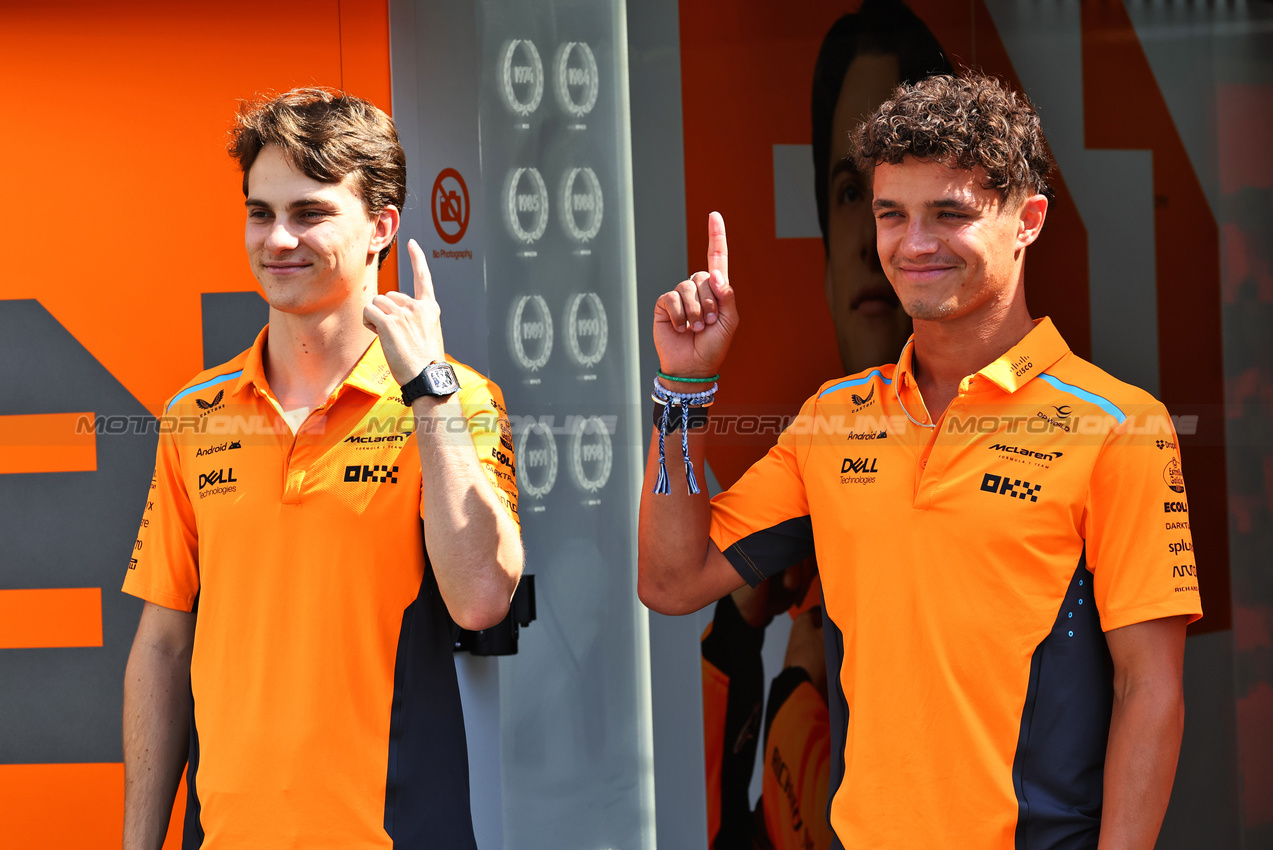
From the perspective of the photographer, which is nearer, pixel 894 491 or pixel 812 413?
pixel 894 491

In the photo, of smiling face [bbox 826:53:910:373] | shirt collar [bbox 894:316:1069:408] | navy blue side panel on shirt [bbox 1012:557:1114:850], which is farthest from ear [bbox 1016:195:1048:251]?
smiling face [bbox 826:53:910:373]

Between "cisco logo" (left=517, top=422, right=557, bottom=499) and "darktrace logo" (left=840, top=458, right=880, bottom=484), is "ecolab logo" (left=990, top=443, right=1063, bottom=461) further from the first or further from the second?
"cisco logo" (left=517, top=422, right=557, bottom=499)

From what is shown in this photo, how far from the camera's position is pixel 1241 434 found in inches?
104

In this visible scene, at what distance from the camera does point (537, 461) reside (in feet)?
8.61

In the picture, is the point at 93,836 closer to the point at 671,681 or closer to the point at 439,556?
the point at 671,681

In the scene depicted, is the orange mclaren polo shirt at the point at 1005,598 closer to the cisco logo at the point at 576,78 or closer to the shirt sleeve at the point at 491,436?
the shirt sleeve at the point at 491,436

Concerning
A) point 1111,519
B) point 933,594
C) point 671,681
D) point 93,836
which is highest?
point 1111,519

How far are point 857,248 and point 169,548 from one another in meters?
1.61

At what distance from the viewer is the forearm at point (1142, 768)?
1524 mm

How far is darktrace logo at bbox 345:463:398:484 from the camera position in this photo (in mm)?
1708

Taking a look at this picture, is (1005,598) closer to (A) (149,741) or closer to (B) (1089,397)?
(B) (1089,397)

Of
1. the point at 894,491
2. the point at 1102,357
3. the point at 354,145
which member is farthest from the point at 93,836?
the point at 1102,357

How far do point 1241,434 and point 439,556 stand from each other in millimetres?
1926

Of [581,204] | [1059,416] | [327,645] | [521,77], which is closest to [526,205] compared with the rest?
[581,204]
